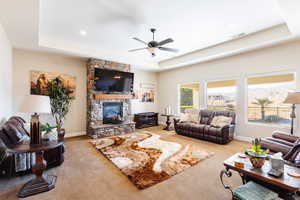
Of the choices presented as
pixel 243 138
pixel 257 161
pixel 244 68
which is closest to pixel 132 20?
pixel 257 161

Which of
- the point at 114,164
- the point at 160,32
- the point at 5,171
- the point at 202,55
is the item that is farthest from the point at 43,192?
the point at 202,55

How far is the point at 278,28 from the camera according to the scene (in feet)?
Result: 11.0

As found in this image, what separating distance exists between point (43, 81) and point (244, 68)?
6.64 m

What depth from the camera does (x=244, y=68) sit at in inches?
179

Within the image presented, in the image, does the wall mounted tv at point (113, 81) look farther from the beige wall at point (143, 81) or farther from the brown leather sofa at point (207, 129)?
the brown leather sofa at point (207, 129)

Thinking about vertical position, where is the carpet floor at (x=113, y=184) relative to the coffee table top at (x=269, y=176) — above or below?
below

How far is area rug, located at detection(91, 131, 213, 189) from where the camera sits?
8.00 ft

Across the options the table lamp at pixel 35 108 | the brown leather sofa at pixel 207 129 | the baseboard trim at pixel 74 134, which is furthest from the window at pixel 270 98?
the baseboard trim at pixel 74 134

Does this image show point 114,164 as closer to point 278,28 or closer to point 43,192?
point 43,192

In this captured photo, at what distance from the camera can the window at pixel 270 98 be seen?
157 inches

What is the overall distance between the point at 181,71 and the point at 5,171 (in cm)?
628

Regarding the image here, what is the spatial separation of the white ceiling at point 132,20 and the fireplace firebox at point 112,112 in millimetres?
2198

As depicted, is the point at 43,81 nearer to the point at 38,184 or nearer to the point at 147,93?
the point at 38,184

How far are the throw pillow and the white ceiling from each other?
2487 millimetres
